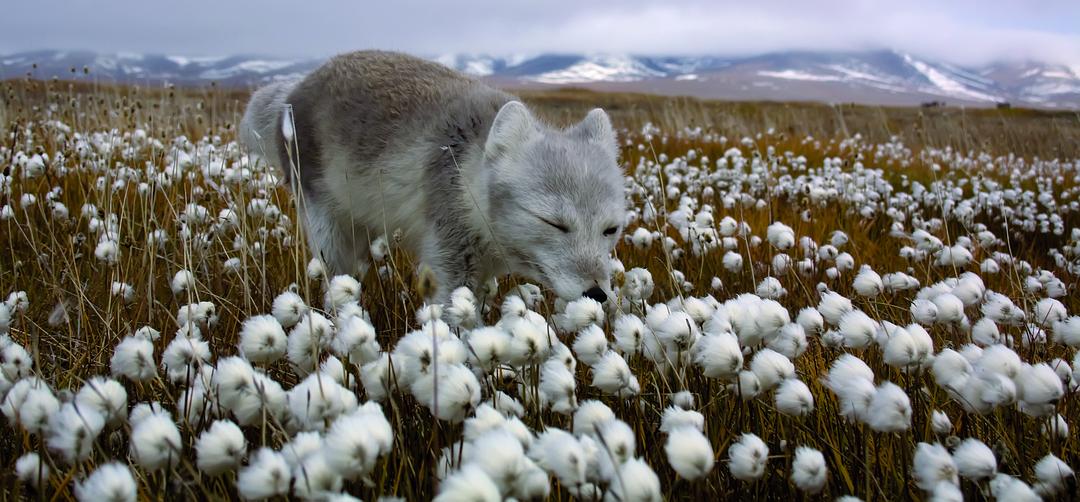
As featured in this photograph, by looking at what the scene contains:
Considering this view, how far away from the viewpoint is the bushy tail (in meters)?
4.96

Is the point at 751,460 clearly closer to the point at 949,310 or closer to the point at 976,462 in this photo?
the point at 976,462

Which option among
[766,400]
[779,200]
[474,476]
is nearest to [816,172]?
[779,200]

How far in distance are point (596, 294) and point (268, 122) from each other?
3.31 metres

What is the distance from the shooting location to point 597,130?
445cm

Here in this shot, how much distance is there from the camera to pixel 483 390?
2535 mm

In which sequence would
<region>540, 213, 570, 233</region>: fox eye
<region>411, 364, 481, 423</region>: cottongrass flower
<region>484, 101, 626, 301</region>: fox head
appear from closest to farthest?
<region>411, 364, 481, 423</region>: cottongrass flower, <region>484, 101, 626, 301</region>: fox head, <region>540, 213, 570, 233</region>: fox eye

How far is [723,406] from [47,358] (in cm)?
294

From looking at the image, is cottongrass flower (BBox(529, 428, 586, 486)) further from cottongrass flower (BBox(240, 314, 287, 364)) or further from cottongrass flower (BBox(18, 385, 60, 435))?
cottongrass flower (BBox(18, 385, 60, 435))

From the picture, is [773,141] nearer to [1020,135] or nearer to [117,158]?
[117,158]

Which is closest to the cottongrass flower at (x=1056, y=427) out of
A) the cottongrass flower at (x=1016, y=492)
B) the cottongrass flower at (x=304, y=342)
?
the cottongrass flower at (x=1016, y=492)

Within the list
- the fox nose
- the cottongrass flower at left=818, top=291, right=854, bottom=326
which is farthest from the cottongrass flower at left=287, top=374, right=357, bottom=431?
the cottongrass flower at left=818, top=291, right=854, bottom=326

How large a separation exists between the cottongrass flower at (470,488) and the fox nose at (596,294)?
6.02ft

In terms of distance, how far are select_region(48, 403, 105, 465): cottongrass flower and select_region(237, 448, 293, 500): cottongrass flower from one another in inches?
16.7

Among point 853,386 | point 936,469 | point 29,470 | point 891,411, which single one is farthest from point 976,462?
point 29,470
